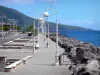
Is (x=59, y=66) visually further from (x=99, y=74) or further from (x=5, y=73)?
(x=99, y=74)

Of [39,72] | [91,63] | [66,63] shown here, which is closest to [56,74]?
[39,72]

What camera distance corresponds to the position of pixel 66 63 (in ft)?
72.1

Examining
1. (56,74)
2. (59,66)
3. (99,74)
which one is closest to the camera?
(99,74)

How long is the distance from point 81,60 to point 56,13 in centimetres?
481

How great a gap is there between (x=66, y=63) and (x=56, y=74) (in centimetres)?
536

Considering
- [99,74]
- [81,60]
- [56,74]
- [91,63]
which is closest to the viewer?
[99,74]

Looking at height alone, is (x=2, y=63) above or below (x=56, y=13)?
below

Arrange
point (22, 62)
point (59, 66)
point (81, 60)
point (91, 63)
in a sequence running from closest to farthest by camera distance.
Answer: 1. point (91, 63)
2. point (81, 60)
3. point (59, 66)
4. point (22, 62)

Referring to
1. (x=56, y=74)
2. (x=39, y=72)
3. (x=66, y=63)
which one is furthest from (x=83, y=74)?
(x=66, y=63)

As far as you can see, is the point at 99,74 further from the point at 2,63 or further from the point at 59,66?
the point at 2,63

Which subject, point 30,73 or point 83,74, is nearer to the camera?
point 83,74

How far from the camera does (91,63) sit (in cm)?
1472

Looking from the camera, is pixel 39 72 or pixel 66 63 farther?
pixel 66 63

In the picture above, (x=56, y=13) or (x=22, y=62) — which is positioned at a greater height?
(x=56, y=13)
